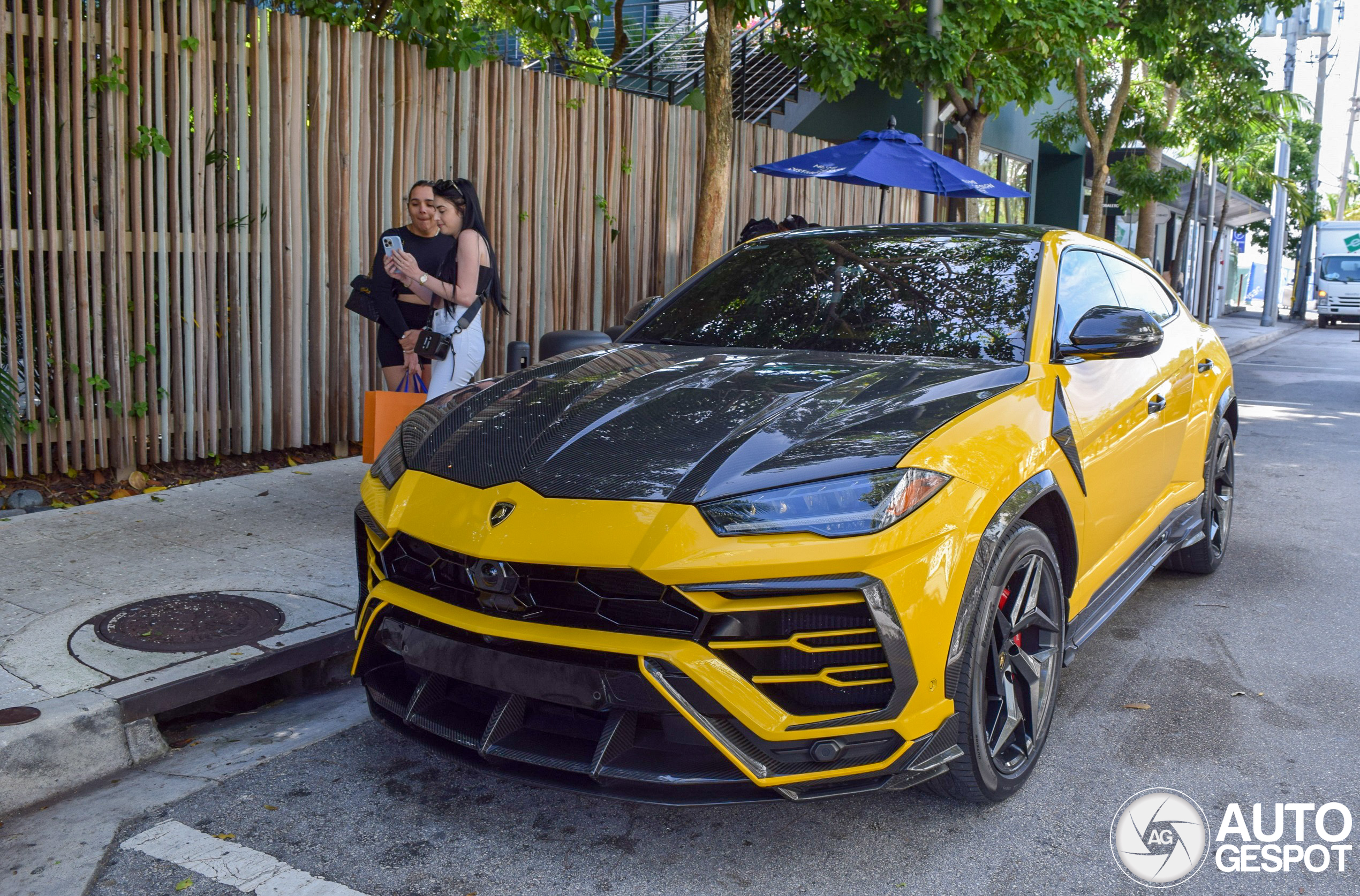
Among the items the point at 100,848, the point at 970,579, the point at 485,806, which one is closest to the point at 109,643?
the point at 100,848

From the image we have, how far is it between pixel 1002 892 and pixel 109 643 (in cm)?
313

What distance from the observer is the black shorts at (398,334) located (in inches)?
245

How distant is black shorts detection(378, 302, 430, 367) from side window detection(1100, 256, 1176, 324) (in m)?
3.38

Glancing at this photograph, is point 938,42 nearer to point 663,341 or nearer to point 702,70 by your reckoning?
point 702,70

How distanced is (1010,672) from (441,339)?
3.58 meters

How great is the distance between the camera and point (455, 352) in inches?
233

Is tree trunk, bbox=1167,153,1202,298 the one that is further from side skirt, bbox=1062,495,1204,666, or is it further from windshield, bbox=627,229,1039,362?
windshield, bbox=627,229,1039,362

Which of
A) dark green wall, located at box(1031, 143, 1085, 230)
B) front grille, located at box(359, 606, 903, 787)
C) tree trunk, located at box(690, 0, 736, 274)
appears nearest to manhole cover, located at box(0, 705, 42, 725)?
front grille, located at box(359, 606, 903, 787)

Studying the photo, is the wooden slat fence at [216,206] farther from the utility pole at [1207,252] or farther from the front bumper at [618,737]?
the utility pole at [1207,252]

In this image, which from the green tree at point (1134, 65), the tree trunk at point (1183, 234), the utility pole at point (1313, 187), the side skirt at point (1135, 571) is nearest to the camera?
the side skirt at point (1135, 571)

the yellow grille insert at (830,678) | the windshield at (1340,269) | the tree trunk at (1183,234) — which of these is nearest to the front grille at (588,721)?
the yellow grille insert at (830,678)

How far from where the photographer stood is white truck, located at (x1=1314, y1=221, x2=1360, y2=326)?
33.6 metres

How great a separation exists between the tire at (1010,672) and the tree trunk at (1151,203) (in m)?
18.8

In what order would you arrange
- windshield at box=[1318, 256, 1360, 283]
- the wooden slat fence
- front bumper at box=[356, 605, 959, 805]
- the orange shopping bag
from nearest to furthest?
front bumper at box=[356, 605, 959, 805], the orange shopping bag, the wooden slat fence, windshield at box=[1318, 256, 1360, 283]
